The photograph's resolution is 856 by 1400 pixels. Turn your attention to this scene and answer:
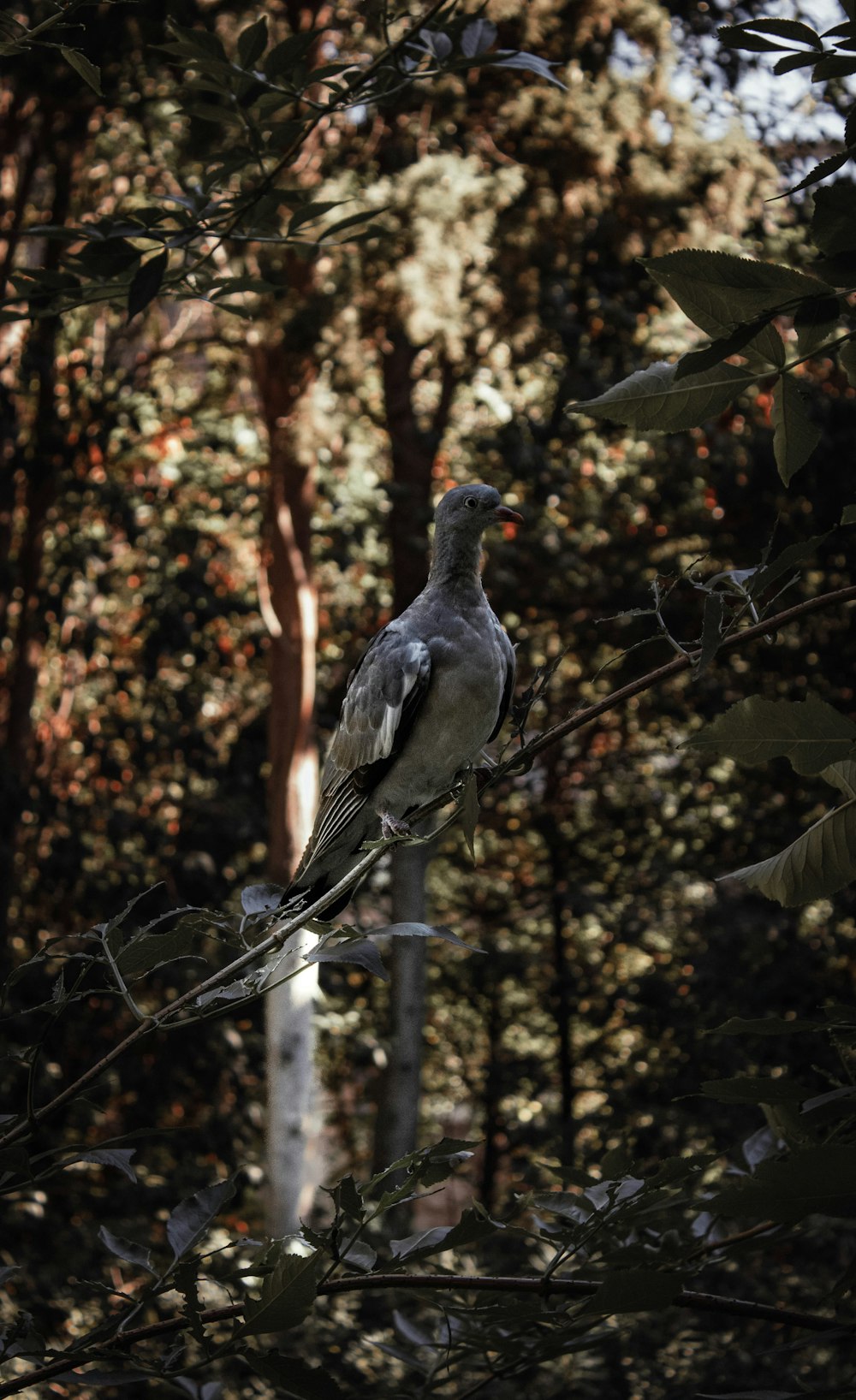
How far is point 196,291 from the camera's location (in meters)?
1.43

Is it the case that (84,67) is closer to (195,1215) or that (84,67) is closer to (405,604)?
(195,1215)

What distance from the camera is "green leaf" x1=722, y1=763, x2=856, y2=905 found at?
866 millimetres

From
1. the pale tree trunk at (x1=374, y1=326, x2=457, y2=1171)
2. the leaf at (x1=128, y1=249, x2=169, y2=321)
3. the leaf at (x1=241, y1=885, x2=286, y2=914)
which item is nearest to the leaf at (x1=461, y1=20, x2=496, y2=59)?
the leaf at (x1=128, y1=249, x2=169, y2=321)

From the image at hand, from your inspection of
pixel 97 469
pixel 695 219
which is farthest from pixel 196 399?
pixel 695 219

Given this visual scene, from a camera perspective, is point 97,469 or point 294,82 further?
point 97,469

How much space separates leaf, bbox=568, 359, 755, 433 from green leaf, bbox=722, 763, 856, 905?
0.26 metres

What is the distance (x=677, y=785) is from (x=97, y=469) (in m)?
3.82

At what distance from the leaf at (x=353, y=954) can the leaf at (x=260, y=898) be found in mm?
97

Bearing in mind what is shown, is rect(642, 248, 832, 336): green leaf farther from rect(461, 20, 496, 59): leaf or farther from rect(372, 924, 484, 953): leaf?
rect(461, 20, 496, 59): leaf

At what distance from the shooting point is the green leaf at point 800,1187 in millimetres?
706

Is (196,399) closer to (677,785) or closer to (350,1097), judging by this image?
(677,785)

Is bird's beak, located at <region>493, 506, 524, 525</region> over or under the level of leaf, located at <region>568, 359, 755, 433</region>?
under

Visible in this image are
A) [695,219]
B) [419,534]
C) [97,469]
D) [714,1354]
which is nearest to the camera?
[714,1354]

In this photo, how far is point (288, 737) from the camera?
22.5 feet
